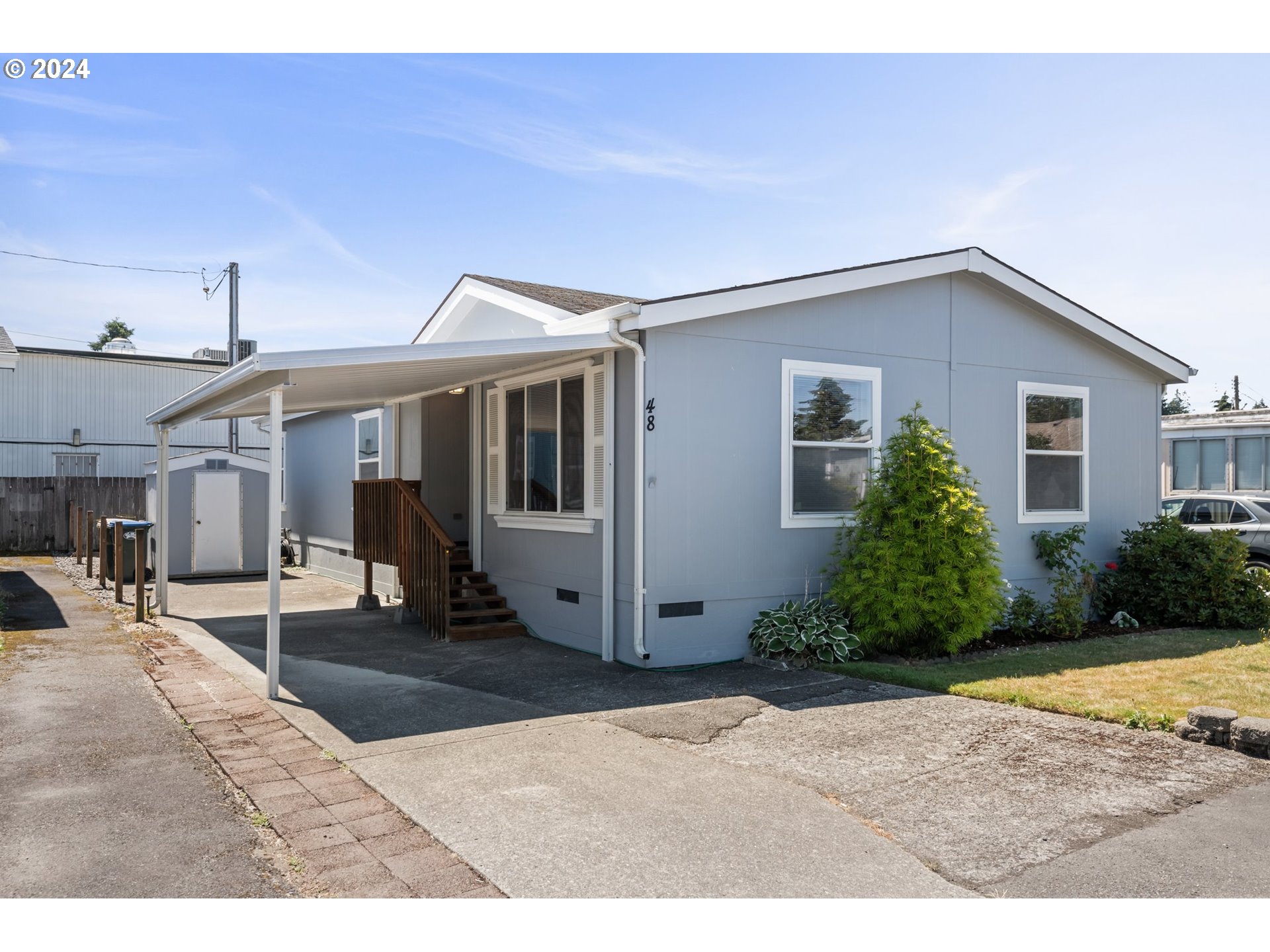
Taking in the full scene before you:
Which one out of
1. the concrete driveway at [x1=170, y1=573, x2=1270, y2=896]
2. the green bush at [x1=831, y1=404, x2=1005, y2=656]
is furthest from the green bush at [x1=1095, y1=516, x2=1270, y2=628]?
the concrete driveway at [x1=170, y1=573, x2=1270, y2=896]

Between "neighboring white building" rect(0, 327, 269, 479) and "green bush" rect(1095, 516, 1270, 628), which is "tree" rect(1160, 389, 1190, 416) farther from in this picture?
"neighboring white building" rect(0, 327, 269, 479)

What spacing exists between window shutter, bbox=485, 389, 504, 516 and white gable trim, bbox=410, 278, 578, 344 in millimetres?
957

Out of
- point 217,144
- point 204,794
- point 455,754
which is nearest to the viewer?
point 204,794

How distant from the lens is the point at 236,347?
75.7 feet

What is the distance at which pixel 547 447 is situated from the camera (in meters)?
8.99

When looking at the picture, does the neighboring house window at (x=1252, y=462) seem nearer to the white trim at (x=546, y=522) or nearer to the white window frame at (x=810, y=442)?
the white window frame at (x=810, y=442)

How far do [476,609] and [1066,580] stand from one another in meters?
6.19

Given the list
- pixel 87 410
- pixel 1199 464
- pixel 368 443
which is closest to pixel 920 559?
pixel 368 443

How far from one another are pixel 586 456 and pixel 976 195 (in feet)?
17.9

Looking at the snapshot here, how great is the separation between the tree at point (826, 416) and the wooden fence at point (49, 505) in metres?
18.4

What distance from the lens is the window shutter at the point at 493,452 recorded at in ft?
32.2

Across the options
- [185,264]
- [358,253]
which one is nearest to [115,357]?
[185,264]

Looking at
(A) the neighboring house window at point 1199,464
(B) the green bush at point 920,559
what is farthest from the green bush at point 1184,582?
(A) the neighboring house window at point 1199,464

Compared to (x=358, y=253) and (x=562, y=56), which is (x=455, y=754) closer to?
(x=562, y=56)
